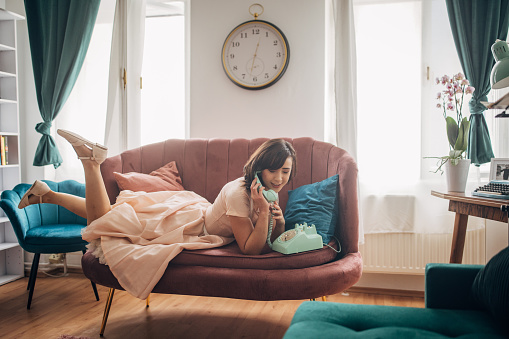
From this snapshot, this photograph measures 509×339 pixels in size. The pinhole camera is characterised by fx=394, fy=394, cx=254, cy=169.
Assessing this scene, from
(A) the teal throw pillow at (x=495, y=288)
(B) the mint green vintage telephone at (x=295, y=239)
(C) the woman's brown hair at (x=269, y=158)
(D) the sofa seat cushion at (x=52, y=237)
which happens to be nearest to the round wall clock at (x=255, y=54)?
(C) the woman's brown hair at (x=269, y=158)

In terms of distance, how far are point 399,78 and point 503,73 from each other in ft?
3.03

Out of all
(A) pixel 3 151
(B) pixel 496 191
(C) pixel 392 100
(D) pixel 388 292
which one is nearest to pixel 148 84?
(A) pixel 3 151

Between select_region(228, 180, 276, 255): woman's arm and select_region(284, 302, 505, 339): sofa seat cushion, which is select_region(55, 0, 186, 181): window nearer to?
select_region(228, 180, 276, 255): woman's arm

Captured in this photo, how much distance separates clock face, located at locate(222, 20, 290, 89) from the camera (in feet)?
10.2

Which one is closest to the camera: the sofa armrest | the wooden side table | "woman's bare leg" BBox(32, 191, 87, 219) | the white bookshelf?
the sofa armrest

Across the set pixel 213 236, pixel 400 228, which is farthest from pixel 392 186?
pixel 213 236

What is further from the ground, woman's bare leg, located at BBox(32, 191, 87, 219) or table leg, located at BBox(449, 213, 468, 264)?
woman's bare leg, located at BBox(32, 191, 87, 219)

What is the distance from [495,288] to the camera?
1.15 meters

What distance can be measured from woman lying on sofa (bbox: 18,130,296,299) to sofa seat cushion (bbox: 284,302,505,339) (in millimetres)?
720

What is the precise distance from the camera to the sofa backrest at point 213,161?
8.36 ft

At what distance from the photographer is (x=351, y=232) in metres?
2.19

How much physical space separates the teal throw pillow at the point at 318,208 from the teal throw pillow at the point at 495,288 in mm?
914

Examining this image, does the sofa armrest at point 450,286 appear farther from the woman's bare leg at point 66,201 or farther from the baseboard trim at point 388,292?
the woman's bare leg at point 66,201

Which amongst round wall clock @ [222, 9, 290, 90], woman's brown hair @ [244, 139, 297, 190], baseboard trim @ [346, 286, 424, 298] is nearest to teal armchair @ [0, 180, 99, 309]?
woman's brown hair @ [244, 139, 297, 190]
